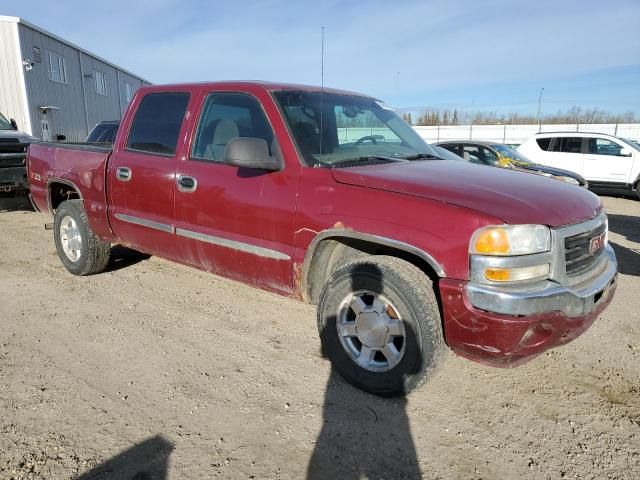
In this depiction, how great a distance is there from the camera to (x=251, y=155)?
10.3ft

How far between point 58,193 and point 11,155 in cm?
429

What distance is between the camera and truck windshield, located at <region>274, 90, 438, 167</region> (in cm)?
340

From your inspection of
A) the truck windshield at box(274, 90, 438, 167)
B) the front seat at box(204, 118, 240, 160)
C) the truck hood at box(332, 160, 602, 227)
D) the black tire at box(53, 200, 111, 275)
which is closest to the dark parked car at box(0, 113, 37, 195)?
the black tire at box(53, 200, 111, 275)

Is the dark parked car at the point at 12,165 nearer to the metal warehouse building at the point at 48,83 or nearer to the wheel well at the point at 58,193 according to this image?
the wheel well at the point at 58,193

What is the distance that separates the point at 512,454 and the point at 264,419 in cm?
133

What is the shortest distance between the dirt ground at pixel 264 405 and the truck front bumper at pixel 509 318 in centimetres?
46

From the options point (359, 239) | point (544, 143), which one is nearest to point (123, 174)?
point (359, 239)

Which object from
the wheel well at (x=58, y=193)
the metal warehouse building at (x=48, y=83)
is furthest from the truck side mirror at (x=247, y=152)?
the metal warehouse building at (x=48, y=83)

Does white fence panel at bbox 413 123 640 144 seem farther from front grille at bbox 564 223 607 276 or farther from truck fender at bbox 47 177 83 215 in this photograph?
front grille at bbox 564 223 607 276

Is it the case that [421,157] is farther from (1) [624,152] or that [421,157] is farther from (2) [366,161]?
(1) [624,152]

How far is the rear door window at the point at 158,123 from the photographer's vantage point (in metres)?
4.05

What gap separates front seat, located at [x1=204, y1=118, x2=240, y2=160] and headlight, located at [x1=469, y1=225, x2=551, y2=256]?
6.62ft

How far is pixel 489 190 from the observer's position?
9.34 ft

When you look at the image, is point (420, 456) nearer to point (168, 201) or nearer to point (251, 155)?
point (251, 155)
